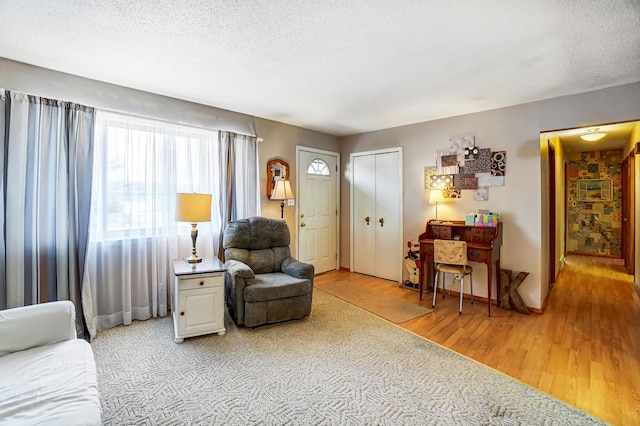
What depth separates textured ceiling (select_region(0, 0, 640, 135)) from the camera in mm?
1777

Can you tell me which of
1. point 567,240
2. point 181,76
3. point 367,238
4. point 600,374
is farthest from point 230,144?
point 567,240

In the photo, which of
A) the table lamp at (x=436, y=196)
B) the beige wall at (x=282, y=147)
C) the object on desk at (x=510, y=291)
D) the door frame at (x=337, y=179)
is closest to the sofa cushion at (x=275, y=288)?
the beige wall at (x=282, y=147)

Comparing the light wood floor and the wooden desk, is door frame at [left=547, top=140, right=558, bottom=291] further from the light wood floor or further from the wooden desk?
the wooden desk

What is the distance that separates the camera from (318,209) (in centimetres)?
500

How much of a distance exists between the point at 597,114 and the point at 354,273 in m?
3.70

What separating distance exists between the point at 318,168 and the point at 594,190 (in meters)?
6.20

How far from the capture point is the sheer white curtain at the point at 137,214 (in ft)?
9.46

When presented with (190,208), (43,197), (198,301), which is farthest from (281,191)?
(43,197)

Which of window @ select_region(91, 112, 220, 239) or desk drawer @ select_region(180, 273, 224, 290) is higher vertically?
window @ select_region(91, 112, 220, 239)

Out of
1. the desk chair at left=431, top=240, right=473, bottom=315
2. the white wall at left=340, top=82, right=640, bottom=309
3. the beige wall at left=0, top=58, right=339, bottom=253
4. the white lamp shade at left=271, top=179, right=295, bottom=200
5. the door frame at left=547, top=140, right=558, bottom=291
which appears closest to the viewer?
the beige wall at left=0, top=58, right=339, bottom=253

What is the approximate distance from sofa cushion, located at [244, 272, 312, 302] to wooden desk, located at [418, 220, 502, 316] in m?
1.68

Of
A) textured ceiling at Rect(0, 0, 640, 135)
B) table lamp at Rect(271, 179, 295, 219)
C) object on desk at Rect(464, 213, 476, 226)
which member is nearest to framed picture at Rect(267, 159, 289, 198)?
table lamp at Rect(271, 179, 295, 219)

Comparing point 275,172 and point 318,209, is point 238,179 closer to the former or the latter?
point 275,172

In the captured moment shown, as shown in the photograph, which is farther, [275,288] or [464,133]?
[464,133]
